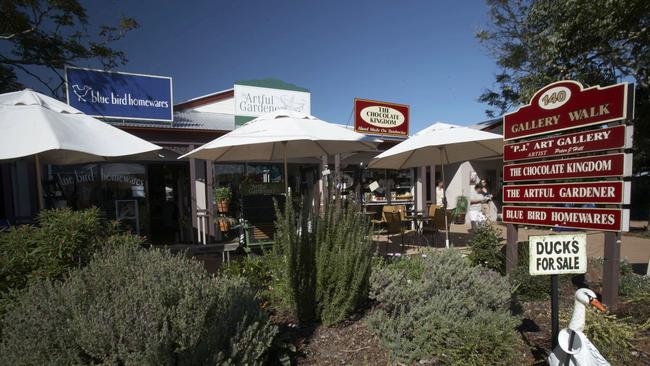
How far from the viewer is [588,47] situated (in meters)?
8.80

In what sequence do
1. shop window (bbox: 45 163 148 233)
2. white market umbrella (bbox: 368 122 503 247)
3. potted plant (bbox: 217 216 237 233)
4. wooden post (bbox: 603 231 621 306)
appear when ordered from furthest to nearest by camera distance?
1. potted plant (bbox: 217 216 237 233)
2. shop window (bbox: 45 163 148 233)
3. white market umbrella (bbox: 368 122 503 247)
4. wooden post (bbox: 603 231 621 306)

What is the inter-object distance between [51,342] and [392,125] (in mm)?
9262

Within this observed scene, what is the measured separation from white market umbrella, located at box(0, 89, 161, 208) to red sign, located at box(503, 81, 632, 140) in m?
4.56

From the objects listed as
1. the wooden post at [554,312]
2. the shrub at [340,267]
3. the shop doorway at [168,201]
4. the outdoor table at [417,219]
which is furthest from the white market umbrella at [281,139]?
the shop doorway at [168,201]

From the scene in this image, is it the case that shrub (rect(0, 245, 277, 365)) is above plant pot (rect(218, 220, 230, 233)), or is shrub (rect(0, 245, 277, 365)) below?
above

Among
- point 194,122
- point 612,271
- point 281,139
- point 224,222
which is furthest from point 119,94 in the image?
point 612,271

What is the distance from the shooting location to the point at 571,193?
11.8 ft

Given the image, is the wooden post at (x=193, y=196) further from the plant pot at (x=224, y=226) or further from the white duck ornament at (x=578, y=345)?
the white duck ornament at (x=578, y=345)

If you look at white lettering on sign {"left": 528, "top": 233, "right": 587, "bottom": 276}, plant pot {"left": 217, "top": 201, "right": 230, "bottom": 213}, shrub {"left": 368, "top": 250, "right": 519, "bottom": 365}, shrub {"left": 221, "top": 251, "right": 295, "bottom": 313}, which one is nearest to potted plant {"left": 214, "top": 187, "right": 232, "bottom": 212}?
plant pot {"left": 217, "top": 201, "right": 230, "bottom": 213}

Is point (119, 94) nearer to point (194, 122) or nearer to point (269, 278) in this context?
point (194, 122)

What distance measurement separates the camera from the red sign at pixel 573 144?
3180mm

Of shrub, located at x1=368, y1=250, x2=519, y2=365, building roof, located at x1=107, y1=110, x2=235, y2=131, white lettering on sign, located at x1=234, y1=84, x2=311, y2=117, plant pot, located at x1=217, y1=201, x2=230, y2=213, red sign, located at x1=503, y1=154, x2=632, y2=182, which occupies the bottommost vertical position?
shrub, located at x1=368, y1=250, x2=519, y2=365

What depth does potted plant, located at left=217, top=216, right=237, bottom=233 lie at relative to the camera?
28.2 ft

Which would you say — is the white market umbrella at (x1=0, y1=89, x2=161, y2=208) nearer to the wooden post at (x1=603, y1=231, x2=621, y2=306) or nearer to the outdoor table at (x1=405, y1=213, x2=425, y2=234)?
the outdoor table at (x1=405, y1=213, x2=425, y2=234)
